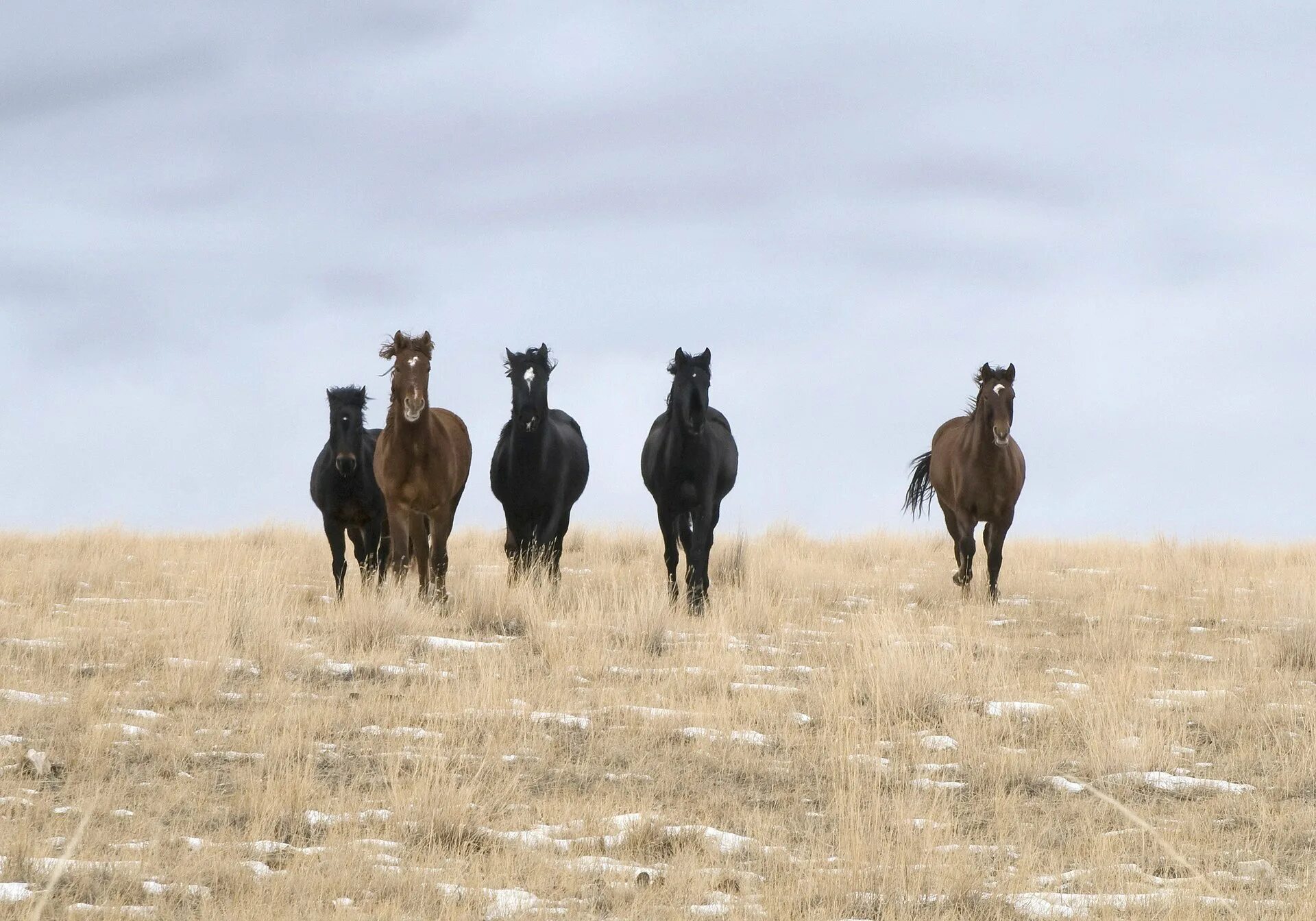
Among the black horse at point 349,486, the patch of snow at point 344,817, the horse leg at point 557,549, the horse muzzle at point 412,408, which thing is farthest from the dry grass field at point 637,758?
the horse muzzle at point 412,408

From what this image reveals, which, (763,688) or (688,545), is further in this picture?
(688,545)

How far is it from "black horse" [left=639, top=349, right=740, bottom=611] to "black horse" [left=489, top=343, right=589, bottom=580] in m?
1.08

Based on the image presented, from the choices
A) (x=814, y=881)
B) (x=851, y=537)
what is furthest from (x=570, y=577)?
(x=814, y=881)

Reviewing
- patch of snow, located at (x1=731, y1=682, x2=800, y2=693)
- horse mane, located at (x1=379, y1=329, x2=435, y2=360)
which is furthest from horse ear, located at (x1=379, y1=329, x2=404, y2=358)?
patch of snow, located at (x1=731, y1=682, x2=800, y2=693)

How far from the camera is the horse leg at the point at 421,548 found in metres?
13.0

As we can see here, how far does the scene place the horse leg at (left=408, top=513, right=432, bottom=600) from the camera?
13.0 metres

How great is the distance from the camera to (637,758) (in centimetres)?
760

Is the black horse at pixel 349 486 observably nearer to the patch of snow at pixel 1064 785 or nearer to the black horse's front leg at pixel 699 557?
the black horse's front leg at pixel 699 557

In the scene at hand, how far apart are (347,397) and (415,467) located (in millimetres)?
1188

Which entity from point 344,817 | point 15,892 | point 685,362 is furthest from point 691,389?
point 15,892

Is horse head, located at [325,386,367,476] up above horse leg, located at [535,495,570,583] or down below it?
above

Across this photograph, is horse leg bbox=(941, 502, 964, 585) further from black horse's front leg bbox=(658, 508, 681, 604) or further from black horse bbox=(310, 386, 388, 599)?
black horse bbox=(310, 386, 388, 599)

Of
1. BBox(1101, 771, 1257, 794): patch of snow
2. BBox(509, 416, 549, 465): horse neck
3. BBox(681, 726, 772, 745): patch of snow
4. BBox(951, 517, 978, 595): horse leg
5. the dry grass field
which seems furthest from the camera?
BBox(951, 517, 978, 595): horse leg

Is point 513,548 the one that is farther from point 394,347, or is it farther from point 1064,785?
point 1064,785
